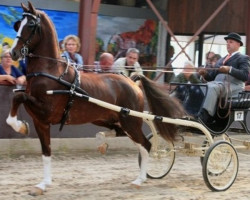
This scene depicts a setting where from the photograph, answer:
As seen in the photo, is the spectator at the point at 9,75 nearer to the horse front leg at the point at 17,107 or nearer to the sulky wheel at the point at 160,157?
the sulky wheel at the point at 160,157

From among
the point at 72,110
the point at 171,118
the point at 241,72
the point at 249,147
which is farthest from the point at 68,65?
the point at 249,147

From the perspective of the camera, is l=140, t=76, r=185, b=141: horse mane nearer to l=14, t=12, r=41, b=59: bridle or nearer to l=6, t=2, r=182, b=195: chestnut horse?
l=6, t=2, r=182, b=195: chestnut horse

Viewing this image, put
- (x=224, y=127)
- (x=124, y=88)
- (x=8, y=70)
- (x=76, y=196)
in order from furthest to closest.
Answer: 1. (x=8, y=70)
2. (x=224, y=127)
3. (x=124, y=88)
4. (x=76, y=196)

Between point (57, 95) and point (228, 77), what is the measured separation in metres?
2.37

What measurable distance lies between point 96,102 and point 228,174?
87.0 inches

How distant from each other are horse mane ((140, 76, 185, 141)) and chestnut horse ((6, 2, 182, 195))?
0.01m

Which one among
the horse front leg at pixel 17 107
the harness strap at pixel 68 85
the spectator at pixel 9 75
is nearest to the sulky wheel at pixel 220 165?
the harness strap at pixel 68 85

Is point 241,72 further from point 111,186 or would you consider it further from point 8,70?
point 8,70

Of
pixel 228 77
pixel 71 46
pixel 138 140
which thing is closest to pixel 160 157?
pixel 138 140

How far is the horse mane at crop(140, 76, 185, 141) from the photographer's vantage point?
Answer: 6.60 metres

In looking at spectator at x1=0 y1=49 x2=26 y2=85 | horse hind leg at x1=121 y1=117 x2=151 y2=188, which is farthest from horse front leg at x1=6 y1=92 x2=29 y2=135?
spectator at x1=0 y1=49 x2=26 y2=85

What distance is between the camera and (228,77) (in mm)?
6805

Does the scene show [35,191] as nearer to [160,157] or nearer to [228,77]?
[160,157]

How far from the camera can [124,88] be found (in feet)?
21.1
